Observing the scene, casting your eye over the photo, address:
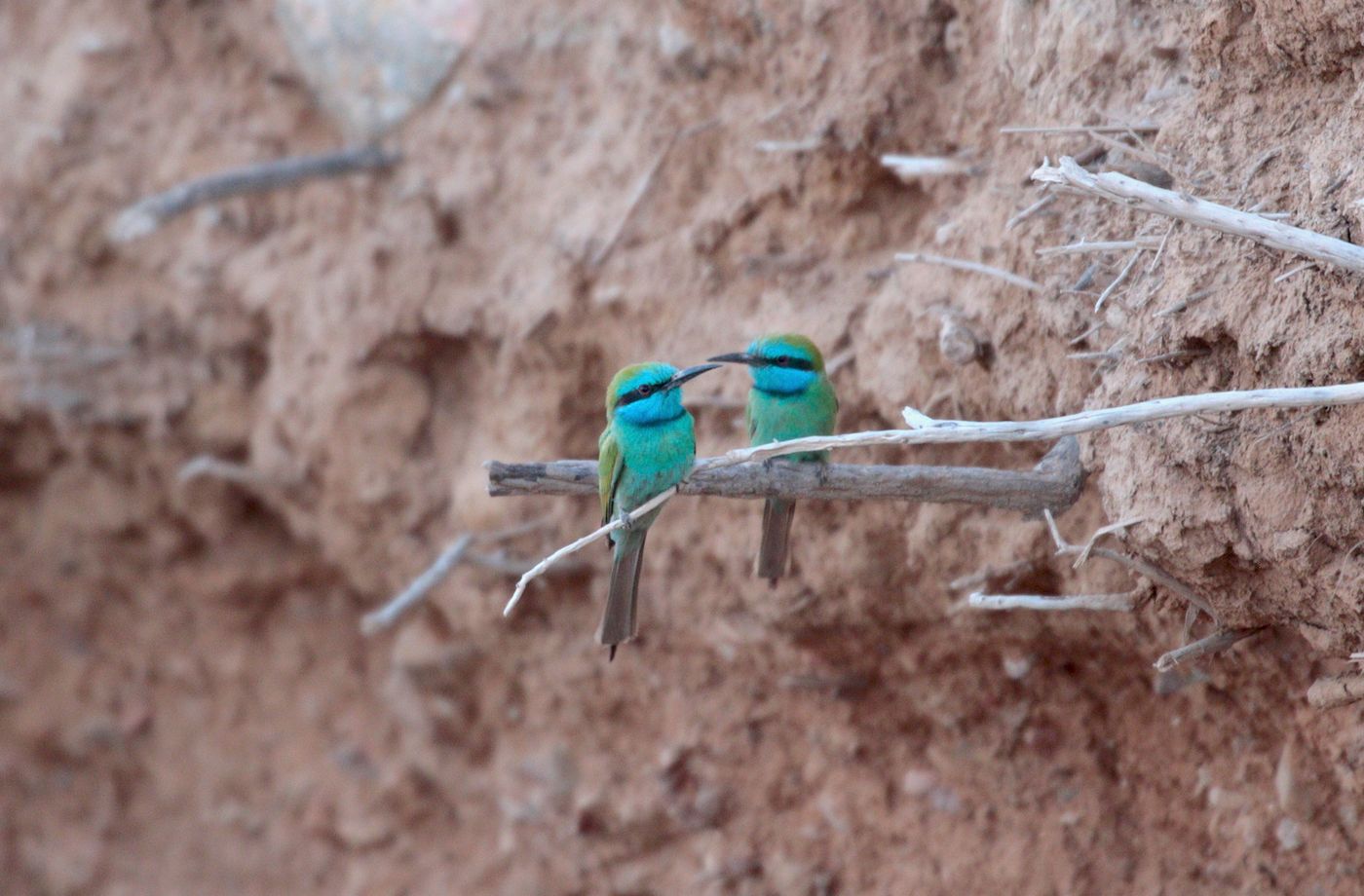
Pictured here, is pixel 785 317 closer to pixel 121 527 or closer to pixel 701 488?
pixel 701 488

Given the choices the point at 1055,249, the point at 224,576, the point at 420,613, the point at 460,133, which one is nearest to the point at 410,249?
the point at 460,133

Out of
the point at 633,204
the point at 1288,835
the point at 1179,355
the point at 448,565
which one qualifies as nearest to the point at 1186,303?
the point at 1179,355

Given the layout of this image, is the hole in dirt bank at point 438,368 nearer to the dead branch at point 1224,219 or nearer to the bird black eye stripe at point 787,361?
the bird black eye stripe at point 787,361

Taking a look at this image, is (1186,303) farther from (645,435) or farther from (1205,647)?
(645,435)

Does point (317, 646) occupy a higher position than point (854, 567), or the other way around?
point (854, 567)

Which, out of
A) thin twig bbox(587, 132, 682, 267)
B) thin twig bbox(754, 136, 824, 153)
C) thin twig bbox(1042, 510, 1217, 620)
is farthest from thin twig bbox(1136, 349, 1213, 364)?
thin twig bbox(587, 132, 682, 267)

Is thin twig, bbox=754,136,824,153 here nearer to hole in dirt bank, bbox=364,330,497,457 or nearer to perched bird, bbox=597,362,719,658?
perched bird, bbox=597,362,719,658

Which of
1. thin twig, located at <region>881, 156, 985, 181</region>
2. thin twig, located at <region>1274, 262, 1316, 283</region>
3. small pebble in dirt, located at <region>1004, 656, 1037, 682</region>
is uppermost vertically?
thin twig, located at <region>881, 156, 985, 181</region>
